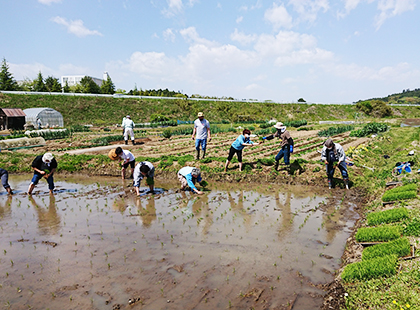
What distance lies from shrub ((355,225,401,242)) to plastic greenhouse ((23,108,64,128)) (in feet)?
128

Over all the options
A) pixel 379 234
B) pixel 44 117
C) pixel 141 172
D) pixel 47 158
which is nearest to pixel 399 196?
pixel 379 234

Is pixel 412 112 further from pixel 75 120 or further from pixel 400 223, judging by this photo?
pixel 400 223

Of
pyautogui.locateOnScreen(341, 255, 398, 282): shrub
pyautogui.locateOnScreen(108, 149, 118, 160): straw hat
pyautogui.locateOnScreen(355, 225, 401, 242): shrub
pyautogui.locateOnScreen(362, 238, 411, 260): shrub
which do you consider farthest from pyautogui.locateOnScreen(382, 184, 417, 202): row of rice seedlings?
pyautogui.locateOnScreen(108, 149, 118, 160): straw hat

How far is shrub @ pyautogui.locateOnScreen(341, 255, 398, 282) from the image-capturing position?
4.24 m

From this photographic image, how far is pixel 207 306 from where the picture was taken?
4.03 m

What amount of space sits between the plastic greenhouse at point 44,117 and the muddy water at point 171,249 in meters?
31.7

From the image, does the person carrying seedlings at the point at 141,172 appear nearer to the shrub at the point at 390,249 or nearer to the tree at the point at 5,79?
the shrub at the point at 390,249

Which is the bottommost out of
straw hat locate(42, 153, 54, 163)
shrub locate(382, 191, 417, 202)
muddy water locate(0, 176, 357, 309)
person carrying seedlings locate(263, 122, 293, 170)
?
muddy water locate(0, 176, 357, 309)

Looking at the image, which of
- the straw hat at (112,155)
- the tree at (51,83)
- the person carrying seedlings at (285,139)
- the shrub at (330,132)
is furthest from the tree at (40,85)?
the person carrying seedlings at (285,139)

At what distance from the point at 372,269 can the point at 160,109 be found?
52.6 meters

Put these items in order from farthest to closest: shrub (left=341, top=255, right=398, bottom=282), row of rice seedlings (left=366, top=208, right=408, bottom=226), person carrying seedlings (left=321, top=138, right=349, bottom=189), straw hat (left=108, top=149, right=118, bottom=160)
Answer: person carrying seedlings (left=321, top=138, right=349, bottom=189) → straw hat (left=108, top=149, right=118, bottom=160) → row of rice seedlings (left=366, top=208, right=408, bottom=226) → shrub (left=341, top=255, right=398, bottom=282)

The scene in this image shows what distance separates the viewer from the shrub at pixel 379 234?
533 centimetres

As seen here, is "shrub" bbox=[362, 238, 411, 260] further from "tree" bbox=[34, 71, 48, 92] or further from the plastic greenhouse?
"tree" bbox=[34, 71, 48, 92]

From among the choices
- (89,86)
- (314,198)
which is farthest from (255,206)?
(89,86)
